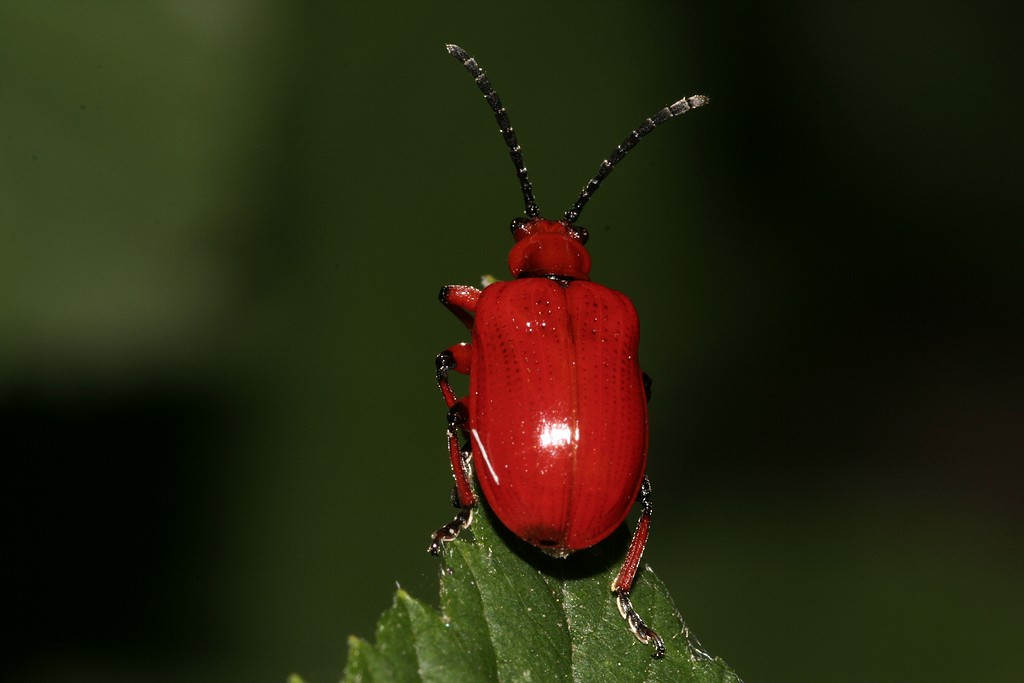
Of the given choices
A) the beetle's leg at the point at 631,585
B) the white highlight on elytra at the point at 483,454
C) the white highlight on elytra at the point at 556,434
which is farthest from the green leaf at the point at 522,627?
the white highlight on elytra at the point at 556,434

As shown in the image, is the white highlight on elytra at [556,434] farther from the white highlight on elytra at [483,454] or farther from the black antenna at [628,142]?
the black antenna at [628,142]

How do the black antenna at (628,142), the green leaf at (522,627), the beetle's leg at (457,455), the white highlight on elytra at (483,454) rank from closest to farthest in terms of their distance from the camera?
the green leaf at (522,627), the white highlight on elytra at (483,454), the beetle's leg at (457,455), the black antenna at (628,142)

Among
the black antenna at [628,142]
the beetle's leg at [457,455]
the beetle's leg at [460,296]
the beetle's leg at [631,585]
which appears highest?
the black antenna at [628,142]

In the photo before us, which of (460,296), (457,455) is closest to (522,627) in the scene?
(457,455)

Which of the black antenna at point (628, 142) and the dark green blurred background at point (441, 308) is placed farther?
the dark green blurred background at point (441, 308)

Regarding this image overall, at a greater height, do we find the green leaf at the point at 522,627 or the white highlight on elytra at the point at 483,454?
the white highlight on elytra at the point at 483,454

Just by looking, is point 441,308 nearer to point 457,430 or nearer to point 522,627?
point 457,430

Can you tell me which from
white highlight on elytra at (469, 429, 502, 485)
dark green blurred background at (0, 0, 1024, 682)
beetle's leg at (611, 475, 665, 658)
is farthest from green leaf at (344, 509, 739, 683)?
dark green blurred background at (0, 0, 1024, 682)

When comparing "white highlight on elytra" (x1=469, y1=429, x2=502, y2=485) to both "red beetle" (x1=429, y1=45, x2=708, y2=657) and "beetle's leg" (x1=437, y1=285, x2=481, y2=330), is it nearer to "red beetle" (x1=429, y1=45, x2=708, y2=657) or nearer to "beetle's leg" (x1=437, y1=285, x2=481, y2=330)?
"red beetle" (x1=429, y1=45, x2=708, y2=657)
